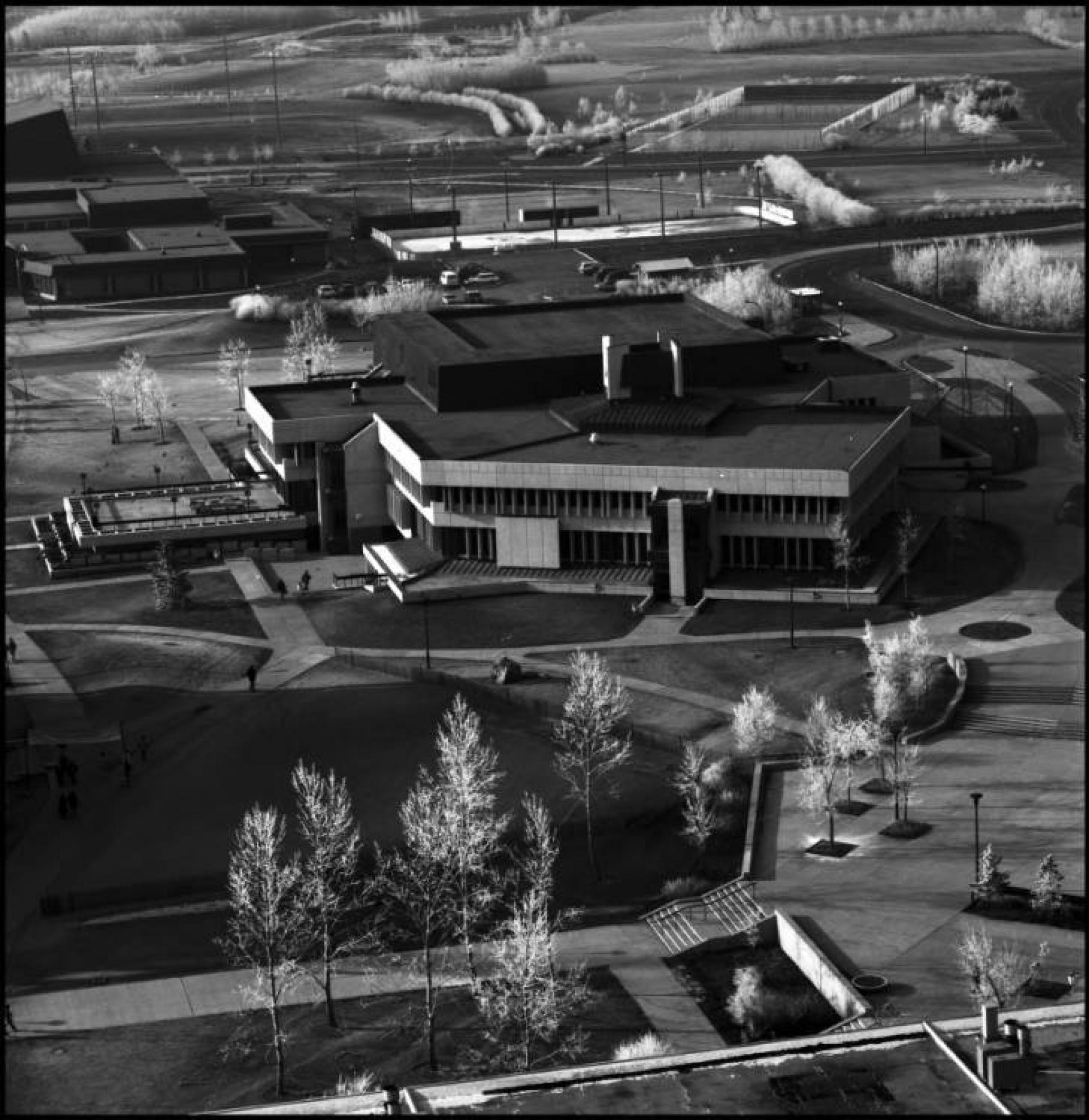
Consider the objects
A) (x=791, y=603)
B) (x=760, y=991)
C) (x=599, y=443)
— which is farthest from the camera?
(x=599, y=443)

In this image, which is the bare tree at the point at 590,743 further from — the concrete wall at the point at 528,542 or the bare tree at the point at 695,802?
the concrete wall at the point at 528,542

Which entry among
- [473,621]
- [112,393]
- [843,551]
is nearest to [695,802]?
[473,621]

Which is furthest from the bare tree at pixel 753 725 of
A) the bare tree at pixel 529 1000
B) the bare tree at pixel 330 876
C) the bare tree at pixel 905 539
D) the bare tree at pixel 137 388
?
the bare tree at pixel 137 388

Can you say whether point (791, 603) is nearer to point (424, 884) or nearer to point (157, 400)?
point (424, 884)

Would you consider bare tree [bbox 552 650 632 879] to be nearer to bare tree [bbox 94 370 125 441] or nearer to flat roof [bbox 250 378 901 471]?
flat roof [bbox 250 378 901 471]

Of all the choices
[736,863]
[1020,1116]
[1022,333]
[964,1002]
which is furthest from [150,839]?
[1022,333]

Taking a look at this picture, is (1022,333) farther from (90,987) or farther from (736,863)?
(90,987)
